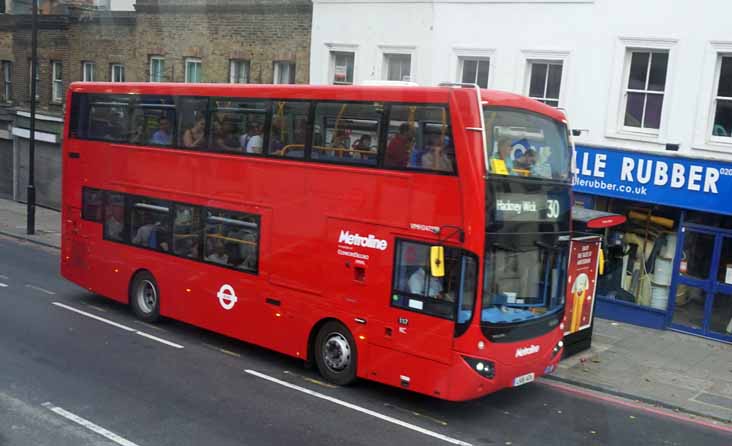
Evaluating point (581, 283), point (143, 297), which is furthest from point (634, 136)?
point (143, 297)

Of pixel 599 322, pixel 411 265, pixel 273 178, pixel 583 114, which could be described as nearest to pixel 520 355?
pixel 411 265

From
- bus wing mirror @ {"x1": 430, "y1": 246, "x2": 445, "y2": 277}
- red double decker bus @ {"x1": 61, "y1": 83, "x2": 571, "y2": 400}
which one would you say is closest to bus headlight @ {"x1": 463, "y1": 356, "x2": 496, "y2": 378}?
red double decker bus @ {"x1": 61, "y1": 83, "x2": 571, "y2": 400}

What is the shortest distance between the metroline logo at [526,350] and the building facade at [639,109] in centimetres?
636

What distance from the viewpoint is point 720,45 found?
45.9 ft

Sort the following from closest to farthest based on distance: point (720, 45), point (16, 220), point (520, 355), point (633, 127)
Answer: point (520, 355), point (720, 45), point (633, 127), point (16, 220)

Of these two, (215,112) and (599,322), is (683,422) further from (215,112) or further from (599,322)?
(215,112)

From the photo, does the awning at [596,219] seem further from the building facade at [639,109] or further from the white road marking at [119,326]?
the white road marking at [119,326]

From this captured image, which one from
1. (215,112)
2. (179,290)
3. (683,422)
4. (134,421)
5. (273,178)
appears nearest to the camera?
(134,421)

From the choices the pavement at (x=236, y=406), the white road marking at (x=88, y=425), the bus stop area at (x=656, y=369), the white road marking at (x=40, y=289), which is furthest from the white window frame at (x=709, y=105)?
the white road marking at (x=40, y=289)

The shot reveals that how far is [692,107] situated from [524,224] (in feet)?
23.0

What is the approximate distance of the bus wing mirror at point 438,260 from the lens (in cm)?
905

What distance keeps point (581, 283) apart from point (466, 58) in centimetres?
689

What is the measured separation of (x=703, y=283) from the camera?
575 inches

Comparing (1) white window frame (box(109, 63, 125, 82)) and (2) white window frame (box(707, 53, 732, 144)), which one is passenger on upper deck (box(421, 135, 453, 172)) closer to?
(2) white window frame (box(707, 53, 732, 144))
